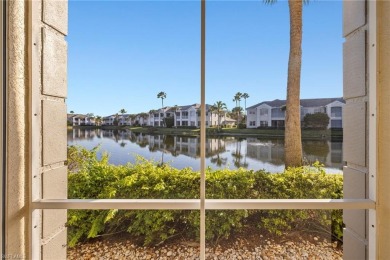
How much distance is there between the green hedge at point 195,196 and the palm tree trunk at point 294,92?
1.41ft

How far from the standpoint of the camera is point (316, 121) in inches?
87.8

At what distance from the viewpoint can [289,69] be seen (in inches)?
102

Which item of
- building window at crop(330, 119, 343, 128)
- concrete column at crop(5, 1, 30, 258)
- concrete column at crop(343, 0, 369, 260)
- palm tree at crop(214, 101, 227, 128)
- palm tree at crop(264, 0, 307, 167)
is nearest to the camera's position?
concrete column at crop(5, 1, 30, 258)

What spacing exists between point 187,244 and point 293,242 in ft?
3.21

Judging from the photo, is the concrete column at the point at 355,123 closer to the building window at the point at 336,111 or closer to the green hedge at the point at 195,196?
the building window at the point at 336,111

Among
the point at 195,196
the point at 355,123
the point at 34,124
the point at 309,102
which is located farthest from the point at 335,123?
the point at 34,124

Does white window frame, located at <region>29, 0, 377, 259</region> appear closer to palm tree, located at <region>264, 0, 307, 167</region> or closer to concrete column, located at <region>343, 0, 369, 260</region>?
concrete column, located at <region>343, 0, 369, 260</region>

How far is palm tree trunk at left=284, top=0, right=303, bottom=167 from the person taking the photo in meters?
2.50

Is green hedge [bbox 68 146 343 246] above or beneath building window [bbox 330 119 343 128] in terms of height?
beneath

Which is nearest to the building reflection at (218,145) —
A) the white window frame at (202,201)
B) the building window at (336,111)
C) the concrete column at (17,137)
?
the building window at (336,111)

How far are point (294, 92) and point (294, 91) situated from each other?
0.01 metres

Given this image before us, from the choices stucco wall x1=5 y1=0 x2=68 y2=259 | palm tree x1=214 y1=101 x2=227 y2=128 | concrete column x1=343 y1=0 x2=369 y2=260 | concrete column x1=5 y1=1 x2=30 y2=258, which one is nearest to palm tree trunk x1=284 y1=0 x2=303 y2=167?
palm tree x1=214 y1=101 x2=227 y2=128

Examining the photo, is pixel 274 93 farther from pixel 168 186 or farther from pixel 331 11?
pixel 168 186

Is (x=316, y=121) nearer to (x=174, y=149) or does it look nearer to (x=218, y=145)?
(x=218, y=145)
